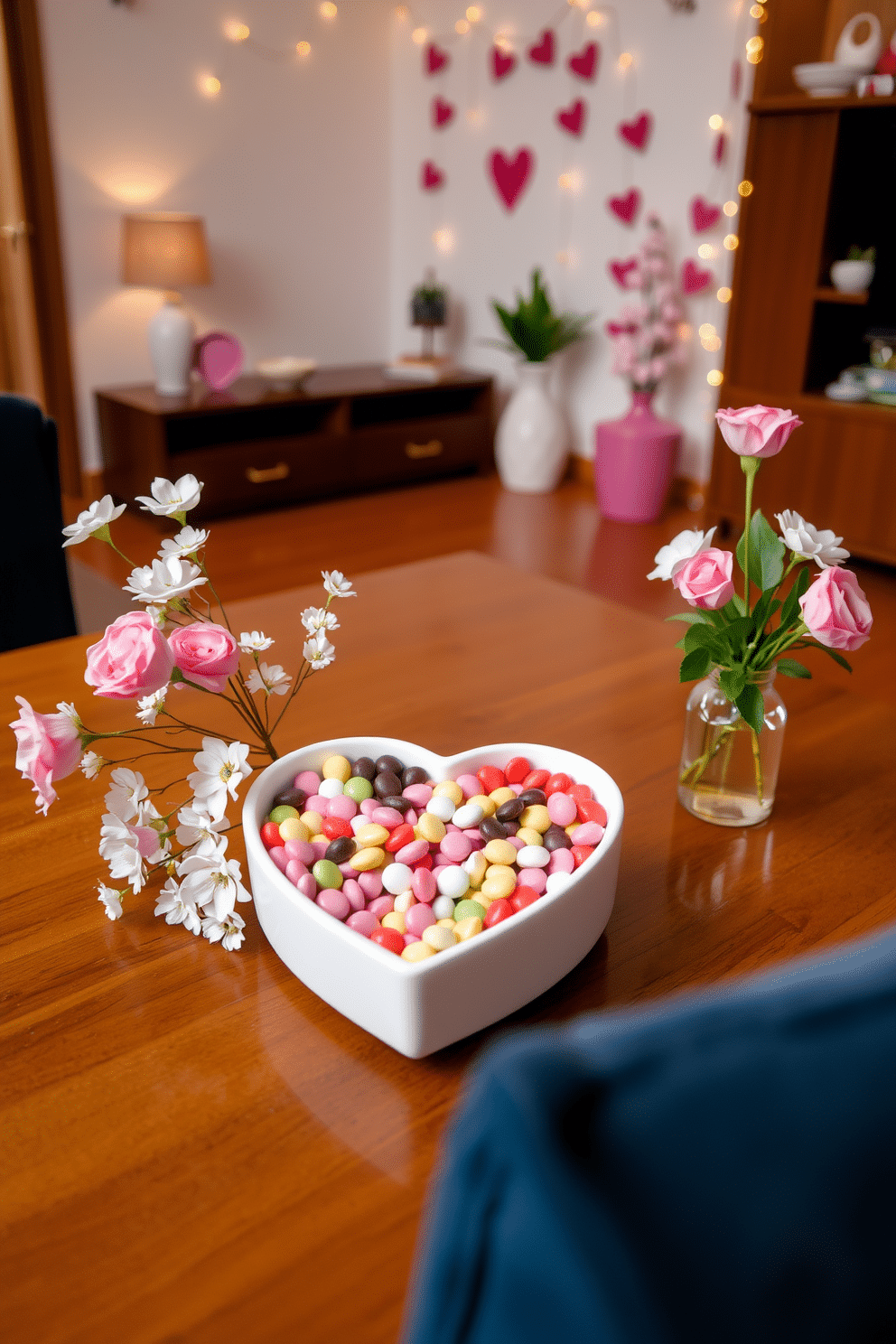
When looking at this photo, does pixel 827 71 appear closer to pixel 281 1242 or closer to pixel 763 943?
pixel 763 943

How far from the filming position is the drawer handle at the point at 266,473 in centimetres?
396

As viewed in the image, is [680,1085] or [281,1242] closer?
[680,1085]

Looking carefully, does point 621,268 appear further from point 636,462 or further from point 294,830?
point 294,830

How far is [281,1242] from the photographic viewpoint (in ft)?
1.89

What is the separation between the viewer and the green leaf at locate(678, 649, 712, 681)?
0.92 metres

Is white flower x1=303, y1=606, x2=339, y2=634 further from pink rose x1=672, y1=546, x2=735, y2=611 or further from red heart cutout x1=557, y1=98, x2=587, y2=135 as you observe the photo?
red heart cutout x1=557, y1=98, x2=587, y2=135

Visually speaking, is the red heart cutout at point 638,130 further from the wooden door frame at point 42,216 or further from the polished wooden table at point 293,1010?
the polished wooden table at point 293,1010

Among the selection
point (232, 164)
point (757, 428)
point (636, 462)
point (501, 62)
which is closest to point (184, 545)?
point (757, 428)

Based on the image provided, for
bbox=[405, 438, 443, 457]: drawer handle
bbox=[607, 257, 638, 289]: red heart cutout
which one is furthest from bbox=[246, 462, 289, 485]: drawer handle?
bbox=[607, 257, 638, 289]: red heart cutout

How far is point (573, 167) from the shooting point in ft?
13.5

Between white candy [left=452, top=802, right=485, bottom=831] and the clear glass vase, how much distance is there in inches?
10.1

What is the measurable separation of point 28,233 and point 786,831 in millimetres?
3695

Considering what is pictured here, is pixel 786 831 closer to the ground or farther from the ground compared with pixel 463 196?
closer to the ground

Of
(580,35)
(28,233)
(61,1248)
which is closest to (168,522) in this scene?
(28,233)
